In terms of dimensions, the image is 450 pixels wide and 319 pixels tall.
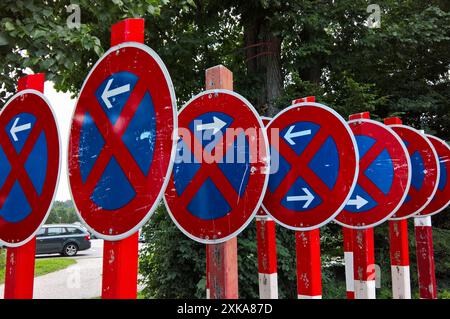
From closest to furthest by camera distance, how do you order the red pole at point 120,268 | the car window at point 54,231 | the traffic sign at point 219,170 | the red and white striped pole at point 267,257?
the red pole at point 120,268 → the traffic sign at point 219,170 → the red and white striped pole at point 267,257 → the car window at point 54,231

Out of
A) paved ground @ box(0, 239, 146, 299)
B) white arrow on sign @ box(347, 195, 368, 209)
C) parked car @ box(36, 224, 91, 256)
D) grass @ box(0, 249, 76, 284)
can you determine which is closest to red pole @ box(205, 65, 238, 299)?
white arrow on sign @ box(347, 195, 368, 209)

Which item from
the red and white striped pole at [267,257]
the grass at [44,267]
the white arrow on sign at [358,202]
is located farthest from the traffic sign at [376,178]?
the grass at [44,267]

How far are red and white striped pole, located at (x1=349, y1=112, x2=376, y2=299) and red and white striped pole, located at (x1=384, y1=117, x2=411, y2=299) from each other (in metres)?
0.72

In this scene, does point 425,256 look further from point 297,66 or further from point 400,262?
point 297,66

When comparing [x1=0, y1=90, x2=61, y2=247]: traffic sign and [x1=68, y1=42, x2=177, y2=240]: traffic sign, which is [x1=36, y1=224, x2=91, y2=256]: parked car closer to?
[x1=0, y1=90, x2=61, y2=247]: traffic sign

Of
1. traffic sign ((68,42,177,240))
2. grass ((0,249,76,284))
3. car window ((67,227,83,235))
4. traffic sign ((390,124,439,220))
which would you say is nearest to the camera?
traffic sign ((68,42,177,240))

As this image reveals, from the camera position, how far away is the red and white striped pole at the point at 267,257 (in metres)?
3.00

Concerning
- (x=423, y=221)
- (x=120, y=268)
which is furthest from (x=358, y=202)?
(x=120, y=268)

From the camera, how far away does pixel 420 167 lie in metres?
4.02

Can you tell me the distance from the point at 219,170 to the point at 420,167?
270 cm

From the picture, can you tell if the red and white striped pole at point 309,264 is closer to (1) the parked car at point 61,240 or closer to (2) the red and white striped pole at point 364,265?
(2) the red and white striped pole at point 364,265

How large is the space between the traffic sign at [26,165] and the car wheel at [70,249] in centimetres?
1578

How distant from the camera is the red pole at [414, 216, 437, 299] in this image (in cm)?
451
